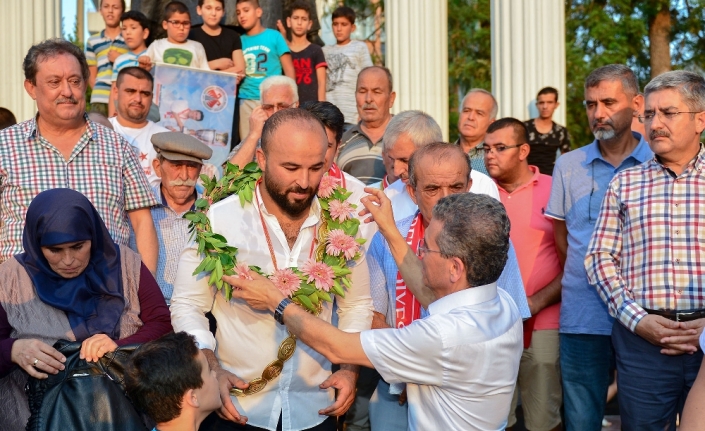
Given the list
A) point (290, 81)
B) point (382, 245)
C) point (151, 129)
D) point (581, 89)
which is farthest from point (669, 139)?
point (581, 89)

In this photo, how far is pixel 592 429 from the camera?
241 inches

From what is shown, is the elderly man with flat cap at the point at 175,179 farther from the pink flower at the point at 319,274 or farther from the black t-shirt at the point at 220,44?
the black t-shirt at the point at 220,44

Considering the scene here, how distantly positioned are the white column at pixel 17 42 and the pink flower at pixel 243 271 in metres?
7.63

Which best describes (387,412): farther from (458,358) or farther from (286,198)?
(286,198)

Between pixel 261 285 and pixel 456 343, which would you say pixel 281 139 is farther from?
pixel 456 343

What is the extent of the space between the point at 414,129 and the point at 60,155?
2.13m

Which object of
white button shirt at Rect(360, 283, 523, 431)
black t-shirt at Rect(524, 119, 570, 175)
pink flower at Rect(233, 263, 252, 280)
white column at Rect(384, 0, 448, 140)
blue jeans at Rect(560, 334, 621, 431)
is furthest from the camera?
white column at Rect(384, 0, 448, 140)

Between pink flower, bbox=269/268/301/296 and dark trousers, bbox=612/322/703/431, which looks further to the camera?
dark trousers, bbox=612/322/703/431

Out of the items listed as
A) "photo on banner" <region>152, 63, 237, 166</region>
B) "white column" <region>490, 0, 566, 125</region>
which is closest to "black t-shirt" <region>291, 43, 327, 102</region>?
"photo on banner" <region>152, 63, 237, 166</region>

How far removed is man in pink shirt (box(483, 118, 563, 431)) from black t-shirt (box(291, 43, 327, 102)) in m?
3.42

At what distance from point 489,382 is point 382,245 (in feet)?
4.68

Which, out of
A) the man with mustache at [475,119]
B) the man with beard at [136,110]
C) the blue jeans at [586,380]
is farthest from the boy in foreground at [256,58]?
the blue jeans at [586,380]

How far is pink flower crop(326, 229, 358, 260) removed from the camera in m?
4.45

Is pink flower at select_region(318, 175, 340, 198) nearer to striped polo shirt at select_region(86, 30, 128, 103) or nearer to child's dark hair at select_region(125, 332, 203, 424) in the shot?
child's dark hair at select_region(125, 332, 203, 424)
